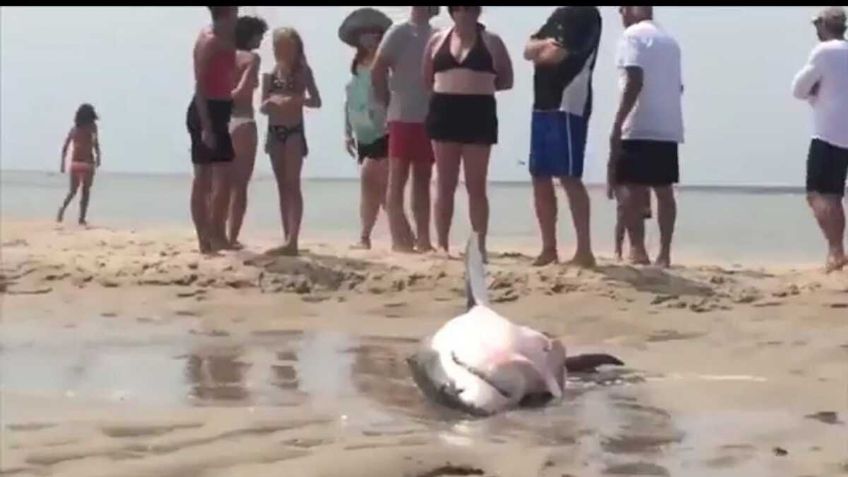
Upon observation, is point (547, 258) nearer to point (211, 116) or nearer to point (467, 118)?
point (467, 118)

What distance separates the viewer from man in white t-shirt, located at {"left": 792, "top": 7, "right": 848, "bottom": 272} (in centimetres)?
736

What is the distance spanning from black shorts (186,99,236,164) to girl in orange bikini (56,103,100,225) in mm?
5920

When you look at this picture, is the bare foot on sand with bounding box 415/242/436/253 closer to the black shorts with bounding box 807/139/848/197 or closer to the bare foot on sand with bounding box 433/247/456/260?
the bare foot on sand with bounding box 433/247/456/260

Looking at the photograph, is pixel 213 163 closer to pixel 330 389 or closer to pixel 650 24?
pixel 650 24

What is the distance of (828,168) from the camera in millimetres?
7461

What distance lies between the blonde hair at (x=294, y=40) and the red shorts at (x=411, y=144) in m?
0.77

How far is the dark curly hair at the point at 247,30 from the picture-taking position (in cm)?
816

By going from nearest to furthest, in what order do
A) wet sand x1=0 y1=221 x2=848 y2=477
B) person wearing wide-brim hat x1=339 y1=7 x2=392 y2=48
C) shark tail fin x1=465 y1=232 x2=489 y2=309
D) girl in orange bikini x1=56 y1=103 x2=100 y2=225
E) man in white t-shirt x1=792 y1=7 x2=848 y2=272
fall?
wet sand x1=0 y1=221 x2=848 y2=477
shark tail fin x1=465 y1=232 x2=489 y2=309
man in white t-shirt x1=792 y1=7 x2=848 y2=272
person wearing wide-brim hat x1=339 y1=7 x2=392 y2=48
girl in orange bikini x1=56 y1=103 x2=100 y2=225

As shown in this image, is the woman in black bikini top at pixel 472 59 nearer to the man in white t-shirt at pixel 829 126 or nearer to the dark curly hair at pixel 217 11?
the dark curly hair at pixel 217 11

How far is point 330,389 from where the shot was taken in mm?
4344

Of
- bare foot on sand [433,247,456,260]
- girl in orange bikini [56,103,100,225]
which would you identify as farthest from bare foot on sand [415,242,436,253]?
girl in orange bikini [56,103,100,225]

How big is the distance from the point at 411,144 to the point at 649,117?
4.22ft

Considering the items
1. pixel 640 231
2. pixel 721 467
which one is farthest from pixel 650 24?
pixel 721 467

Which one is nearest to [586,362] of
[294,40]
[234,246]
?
[234,246]
